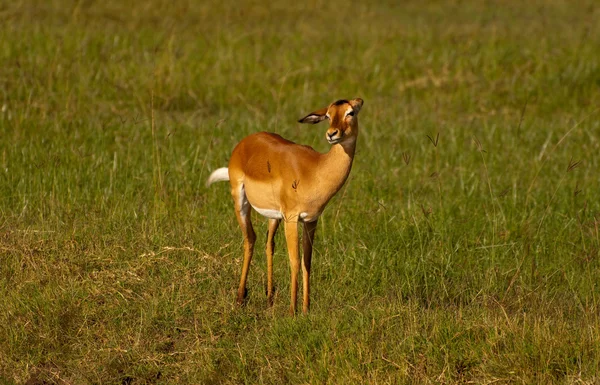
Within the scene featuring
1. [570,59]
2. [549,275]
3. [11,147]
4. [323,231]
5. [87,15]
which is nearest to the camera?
[549,275]

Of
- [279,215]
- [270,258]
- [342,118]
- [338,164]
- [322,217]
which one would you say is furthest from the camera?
[322,217]

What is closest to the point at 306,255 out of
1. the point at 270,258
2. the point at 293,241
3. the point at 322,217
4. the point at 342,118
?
the point at 293,241

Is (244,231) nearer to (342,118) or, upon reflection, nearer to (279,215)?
(279,215)

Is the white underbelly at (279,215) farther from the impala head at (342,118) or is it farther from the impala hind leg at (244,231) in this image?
the impala head at (342,118)

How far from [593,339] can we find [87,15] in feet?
33.7

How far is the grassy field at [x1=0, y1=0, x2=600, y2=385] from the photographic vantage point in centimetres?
483

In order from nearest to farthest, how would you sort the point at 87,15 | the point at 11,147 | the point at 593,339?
the point at 593,339, the point at 11,147, the point at 87,15

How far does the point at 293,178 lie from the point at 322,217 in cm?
180

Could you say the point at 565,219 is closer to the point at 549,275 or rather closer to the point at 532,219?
the point at 532,219

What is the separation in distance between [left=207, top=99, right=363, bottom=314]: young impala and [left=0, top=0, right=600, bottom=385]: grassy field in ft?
1.24

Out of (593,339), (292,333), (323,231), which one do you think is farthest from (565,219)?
(292,333)

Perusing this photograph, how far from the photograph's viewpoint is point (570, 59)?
38.2 ft

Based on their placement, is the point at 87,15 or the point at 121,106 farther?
the point at 87,15

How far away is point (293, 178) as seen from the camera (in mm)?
4812
